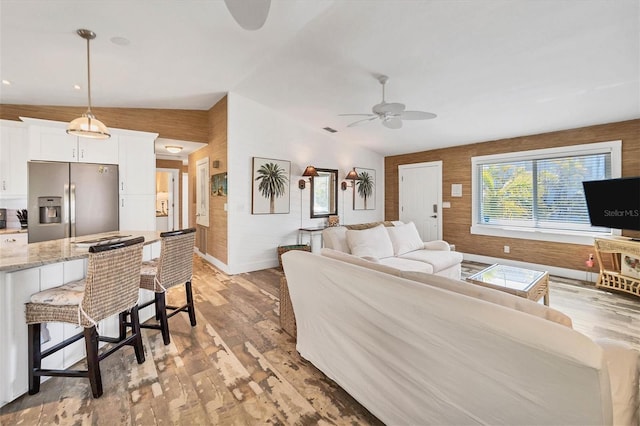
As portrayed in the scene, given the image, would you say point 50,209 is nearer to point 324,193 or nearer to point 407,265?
point 324,193

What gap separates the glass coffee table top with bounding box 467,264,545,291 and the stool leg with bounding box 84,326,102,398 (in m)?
3.27

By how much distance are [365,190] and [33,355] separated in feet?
19.3

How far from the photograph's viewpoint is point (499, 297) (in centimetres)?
121

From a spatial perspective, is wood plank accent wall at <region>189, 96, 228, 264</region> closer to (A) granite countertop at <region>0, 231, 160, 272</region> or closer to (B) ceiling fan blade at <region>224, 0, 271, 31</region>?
(A) granite countertop at <region>0, 231, 160, 272</region>

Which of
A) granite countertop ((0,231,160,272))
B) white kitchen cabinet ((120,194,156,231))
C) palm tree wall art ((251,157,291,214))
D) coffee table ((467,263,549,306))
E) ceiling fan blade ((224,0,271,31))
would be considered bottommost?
coffee table ((467,263,549,306))

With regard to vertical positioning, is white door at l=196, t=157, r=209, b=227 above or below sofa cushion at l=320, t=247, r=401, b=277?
above

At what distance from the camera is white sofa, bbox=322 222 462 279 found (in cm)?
346

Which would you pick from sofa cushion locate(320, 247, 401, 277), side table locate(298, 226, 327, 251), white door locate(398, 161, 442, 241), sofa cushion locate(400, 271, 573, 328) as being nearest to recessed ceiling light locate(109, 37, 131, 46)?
sofa cushion locate(320, 247, 401, 277)

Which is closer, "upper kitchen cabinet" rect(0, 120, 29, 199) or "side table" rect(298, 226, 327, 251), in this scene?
"upper kitchen cabinet" rect(0, 120, 29, 199)

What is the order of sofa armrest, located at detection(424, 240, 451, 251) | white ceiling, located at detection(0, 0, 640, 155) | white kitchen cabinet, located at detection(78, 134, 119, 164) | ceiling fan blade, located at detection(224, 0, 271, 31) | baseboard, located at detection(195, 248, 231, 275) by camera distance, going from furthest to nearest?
baseboard, located at detection(195, 248, 231, 275)
sofa armrest, located at detection(424, 240, 451, 251)
white kitchen cabinet, located at detection(78, 134, 119, 164)
white ceiling, located at detection(0, 0, 640, 155)
ceiling fan blade, located at detection(224, 0, 271, 31)

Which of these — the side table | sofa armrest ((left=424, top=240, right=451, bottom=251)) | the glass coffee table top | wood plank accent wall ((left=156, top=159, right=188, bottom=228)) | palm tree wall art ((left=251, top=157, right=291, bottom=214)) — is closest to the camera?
the glass coffee table top

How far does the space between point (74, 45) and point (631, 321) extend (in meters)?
6.18

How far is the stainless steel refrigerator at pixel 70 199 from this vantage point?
358cm

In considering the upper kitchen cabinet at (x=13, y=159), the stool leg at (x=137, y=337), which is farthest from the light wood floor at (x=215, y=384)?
the upper kitchen cabinet at (x=13, y=159)
